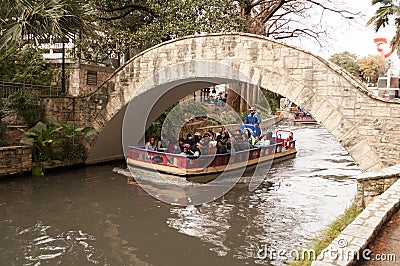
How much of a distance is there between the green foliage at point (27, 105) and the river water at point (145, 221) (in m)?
1.82

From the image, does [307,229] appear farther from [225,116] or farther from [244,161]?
[225,116]

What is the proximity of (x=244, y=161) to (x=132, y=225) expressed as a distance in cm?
561

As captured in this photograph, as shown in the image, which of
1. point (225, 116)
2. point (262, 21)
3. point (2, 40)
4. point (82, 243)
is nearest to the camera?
point (82, 243)

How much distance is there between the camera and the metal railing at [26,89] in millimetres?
11500

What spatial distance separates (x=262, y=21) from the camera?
16812 millimetres

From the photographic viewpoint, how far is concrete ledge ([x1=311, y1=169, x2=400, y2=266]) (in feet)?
10.9

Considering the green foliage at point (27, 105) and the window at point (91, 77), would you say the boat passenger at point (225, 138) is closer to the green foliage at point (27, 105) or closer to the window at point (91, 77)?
the window at point (91, 77)

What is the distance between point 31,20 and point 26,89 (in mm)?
2913

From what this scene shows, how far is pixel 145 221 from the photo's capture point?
813 cm

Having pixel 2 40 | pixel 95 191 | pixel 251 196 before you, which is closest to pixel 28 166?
pixel 95 191

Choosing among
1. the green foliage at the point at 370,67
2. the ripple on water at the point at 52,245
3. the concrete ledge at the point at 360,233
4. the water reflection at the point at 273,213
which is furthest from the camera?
the green foliage at the point at 370,67

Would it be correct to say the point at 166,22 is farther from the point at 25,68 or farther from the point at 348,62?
the point at 348,62

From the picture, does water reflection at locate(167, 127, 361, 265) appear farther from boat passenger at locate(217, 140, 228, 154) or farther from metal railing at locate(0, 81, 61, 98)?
metal railing at locate(0, 81, 61, 98)

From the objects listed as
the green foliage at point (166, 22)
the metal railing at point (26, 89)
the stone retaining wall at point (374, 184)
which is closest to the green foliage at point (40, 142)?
the metal railing at point (26, 89)
